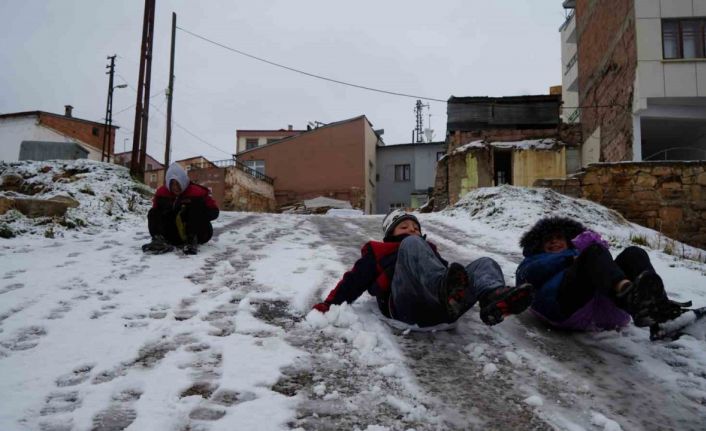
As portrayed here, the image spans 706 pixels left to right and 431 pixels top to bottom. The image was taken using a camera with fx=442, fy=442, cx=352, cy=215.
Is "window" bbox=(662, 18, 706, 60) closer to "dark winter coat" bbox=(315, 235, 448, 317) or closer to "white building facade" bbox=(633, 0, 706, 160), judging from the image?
"white building facade" bbox=(633, 0, 706, 160)

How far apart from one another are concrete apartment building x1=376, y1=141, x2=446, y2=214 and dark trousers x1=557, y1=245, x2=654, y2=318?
28.8 metres

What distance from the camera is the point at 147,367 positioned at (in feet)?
6.99

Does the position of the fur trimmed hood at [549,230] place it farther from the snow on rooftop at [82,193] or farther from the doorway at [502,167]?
the doorway at [502,167]

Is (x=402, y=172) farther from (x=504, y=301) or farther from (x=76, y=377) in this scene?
(x=76, y=377)

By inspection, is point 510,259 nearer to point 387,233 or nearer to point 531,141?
point 387,233

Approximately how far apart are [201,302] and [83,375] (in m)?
1.18

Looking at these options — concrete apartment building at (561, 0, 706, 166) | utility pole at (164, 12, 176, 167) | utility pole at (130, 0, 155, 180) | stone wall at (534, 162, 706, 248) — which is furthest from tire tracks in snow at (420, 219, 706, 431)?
utility pole at (164, 12, 176, 167)

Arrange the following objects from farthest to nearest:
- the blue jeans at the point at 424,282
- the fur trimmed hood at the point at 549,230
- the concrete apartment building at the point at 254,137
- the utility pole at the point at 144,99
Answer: the concrete apartment building at the point at 254,137 < the utility pole at the point at 144,99 < the fur trimmed hood at the point at 549,230 < the blue jeans at the point at 424,282

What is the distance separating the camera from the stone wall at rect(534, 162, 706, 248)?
8961mm

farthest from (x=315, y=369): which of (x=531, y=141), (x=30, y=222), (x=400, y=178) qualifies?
(x=400, y=178)

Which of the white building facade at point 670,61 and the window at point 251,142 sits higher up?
the window at point 251,142

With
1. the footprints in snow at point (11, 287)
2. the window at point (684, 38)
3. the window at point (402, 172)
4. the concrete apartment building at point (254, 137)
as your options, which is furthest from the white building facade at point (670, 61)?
the concrete apartment building at point (254, 137)

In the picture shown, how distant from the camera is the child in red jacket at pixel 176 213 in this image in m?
5.07

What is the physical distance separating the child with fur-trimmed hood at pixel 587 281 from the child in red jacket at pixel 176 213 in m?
3.62
